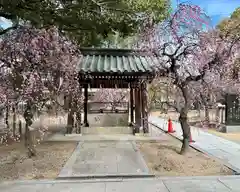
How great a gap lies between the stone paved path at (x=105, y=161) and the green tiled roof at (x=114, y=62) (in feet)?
9.45

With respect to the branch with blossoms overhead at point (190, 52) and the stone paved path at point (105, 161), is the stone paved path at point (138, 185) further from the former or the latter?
the branch with blossoms overhead at point (190, 52)

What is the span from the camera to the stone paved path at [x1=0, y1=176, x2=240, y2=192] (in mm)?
5684

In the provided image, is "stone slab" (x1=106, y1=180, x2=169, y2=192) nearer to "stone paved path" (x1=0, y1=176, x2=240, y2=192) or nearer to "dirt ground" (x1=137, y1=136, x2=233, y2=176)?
"stone paved path" (x1=0, y1=176, x2=240, y2=192)

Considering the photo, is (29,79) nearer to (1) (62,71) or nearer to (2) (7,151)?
(1) (62,71)

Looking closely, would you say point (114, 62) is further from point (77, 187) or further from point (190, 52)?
point (77, 187)

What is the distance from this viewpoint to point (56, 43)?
25.4ft

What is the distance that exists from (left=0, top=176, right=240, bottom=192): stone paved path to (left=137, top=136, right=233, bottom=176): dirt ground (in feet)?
1.73

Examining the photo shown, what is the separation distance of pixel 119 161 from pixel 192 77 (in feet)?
9.98

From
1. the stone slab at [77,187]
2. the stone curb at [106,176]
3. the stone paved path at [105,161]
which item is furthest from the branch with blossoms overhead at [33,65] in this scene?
the stone slab at [77,187]

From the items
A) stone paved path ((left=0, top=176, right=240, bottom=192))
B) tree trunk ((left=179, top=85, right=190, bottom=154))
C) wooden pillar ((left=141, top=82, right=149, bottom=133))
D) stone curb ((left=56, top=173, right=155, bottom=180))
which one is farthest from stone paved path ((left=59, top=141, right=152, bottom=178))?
wooden pillar ((left=141, top=82, right=149, bottom=133))

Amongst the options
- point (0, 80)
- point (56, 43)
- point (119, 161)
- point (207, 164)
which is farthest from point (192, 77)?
point (0, 80)

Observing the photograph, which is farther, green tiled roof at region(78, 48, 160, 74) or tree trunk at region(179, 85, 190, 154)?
green tiled roof at region(78, 48, 160, 74)

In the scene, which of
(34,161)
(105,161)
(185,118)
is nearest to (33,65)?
(34,161)

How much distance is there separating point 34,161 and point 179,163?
3713mm
